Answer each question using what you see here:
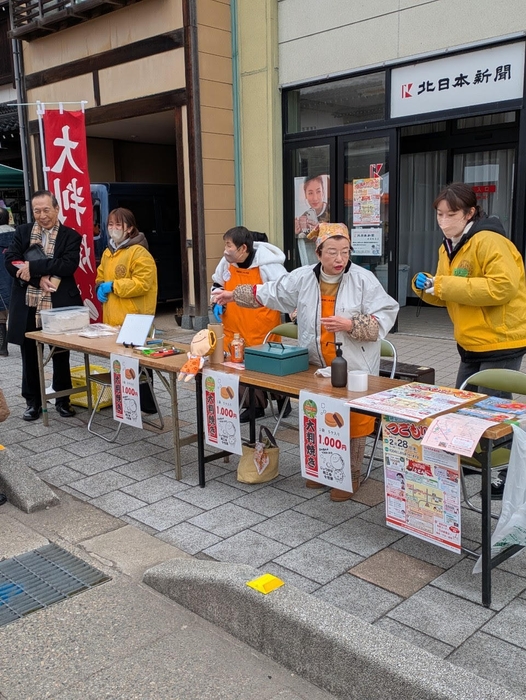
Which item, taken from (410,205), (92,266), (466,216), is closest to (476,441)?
(466,216)

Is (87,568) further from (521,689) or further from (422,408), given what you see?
(521,689)

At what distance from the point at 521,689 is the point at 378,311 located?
6.93 feet

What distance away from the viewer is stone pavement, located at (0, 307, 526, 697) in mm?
2809

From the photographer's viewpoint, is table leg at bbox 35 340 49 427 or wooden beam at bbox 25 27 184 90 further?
wooden beam at bbox 25 27 184 90

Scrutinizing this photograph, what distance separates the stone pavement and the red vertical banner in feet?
7.53

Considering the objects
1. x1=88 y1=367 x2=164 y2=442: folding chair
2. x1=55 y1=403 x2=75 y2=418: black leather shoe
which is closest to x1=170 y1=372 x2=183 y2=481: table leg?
x1=88 y1=367 x2=164 y2=442: folding chair

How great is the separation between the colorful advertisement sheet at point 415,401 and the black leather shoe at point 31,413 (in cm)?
372

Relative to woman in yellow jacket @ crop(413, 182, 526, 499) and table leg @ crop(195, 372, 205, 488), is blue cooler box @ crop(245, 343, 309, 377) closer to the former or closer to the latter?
table leg @ crop(195, 372, 205, 488)

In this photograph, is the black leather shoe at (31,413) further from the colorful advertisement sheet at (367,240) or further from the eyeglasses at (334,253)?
the colorful advertisement sheet at (367,240)

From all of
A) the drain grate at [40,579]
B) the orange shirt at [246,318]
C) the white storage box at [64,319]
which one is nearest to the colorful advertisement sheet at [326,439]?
the drain grate at [40,579]

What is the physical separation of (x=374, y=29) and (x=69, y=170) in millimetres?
4176

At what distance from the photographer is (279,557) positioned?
344cm

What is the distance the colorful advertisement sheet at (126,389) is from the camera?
4.73 metres

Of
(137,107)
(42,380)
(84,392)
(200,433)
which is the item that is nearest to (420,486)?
(200,433)
